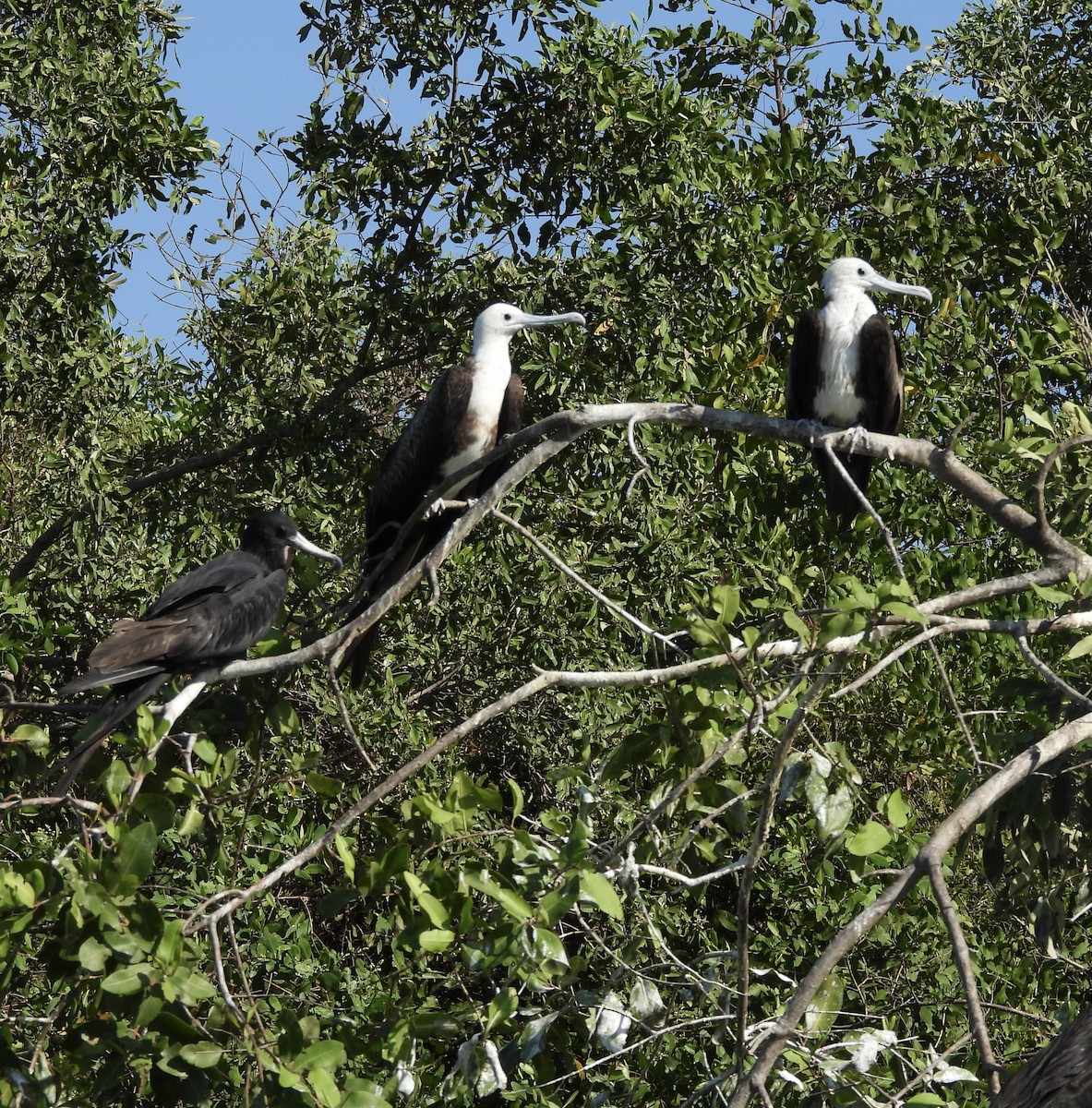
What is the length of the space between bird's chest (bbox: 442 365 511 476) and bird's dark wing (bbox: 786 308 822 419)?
94 cm

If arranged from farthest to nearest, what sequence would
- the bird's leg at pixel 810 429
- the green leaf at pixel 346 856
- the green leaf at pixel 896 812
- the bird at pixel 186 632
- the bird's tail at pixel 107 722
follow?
the bird's leg at pixel 810 429 < the bird at pixel 186 632 < the bird's tail at pixel 107 722 < the green leaf at pixel 346 856 < the green leaf at pixel 896 812

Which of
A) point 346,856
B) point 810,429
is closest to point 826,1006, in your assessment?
point 346,856

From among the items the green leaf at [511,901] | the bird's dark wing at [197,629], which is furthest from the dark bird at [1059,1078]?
the bird's dark wing at [197,629]

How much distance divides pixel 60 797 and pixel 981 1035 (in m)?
1.45

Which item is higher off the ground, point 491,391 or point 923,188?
point 923,188

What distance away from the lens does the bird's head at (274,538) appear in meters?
4.35

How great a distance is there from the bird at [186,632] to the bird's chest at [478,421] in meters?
0.67

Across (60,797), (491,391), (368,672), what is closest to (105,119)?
(491,391)

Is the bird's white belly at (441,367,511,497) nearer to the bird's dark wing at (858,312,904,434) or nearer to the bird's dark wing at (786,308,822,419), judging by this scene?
the bird's dark wing at (786,308,822,419)

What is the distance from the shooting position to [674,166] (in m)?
5.28

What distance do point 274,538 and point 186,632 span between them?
859 mm

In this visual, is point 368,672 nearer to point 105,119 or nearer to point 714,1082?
point 105,119

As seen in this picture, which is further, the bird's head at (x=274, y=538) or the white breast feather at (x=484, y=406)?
the white breast feather at (x=484, y=406)

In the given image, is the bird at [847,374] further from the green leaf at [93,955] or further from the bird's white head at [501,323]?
the green leaf at [93,955]
